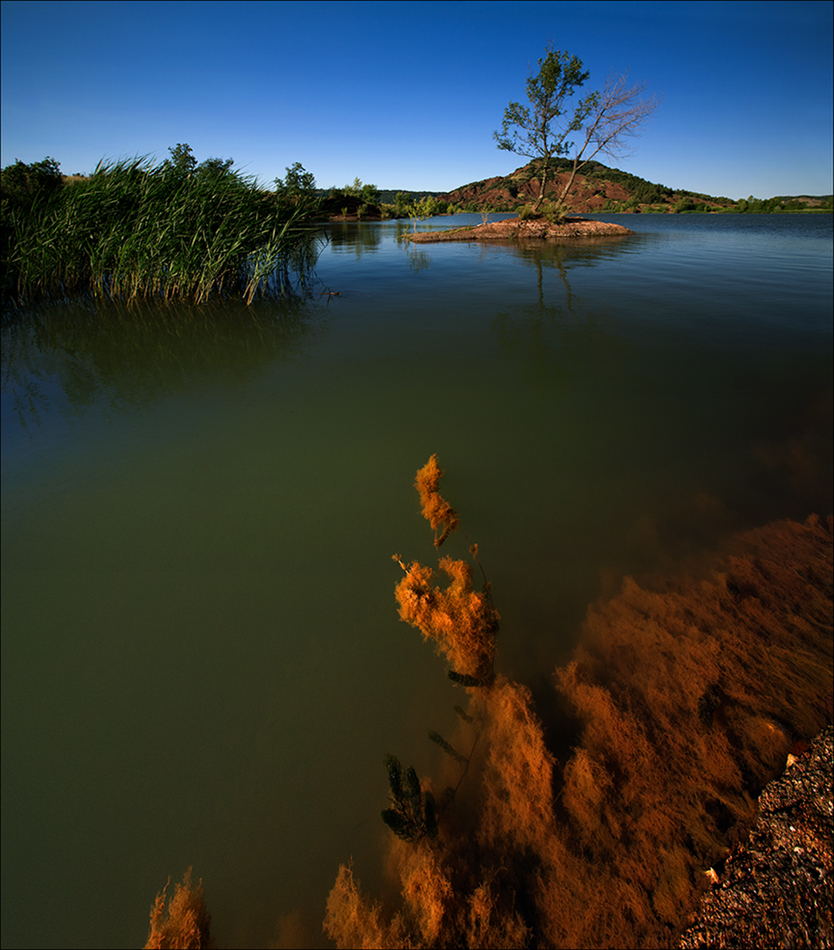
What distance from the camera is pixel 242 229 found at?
298 inches

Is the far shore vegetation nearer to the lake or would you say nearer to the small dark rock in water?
the lake

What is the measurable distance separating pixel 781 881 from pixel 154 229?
1022 cm

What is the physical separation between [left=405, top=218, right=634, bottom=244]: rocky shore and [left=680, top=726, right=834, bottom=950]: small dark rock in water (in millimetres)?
20205

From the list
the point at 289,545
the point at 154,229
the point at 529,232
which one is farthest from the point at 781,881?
the point at 529,232

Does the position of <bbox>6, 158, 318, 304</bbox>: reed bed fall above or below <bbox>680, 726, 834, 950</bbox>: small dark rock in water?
above

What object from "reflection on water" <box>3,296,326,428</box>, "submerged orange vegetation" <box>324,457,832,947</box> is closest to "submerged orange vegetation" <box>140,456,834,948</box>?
"submerged orange vegetation" <box>324,457,832,947</box>

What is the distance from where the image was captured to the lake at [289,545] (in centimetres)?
134

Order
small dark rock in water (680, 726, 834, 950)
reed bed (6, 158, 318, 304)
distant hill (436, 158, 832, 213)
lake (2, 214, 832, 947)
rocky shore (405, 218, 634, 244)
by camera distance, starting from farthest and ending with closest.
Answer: distant hill (436, 158, 832, 213) < rocky shore (405, 218, 634, 244) < reed bed (6, 158, 318, 304) < lake (2, 214, 832, 947) < small dark rock in water (680, 726, 834, 950)

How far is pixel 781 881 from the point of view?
3.29ft

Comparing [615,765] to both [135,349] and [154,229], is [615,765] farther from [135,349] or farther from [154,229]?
[154,229]

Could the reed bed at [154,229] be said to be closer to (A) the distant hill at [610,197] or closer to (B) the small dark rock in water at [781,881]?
(B) the small dark rock in water at [781,881]

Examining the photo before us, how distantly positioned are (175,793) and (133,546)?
1423 mm

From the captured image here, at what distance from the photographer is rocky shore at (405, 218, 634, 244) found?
57.8 feet

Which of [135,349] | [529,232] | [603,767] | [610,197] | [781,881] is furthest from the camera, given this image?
[610,197]
